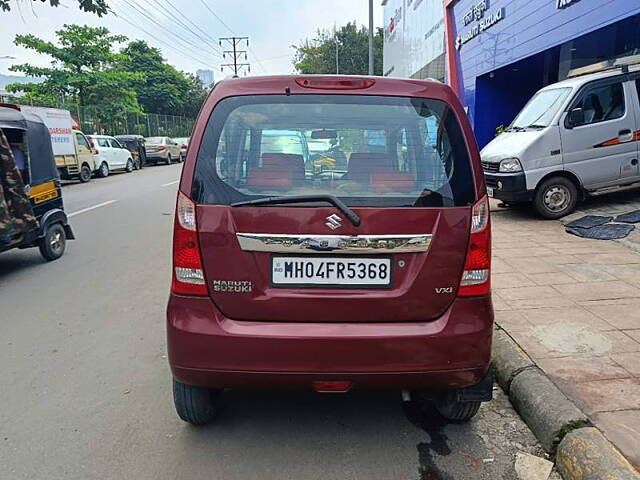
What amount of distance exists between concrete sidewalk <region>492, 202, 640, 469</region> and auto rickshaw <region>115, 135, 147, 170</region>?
21.3 meters

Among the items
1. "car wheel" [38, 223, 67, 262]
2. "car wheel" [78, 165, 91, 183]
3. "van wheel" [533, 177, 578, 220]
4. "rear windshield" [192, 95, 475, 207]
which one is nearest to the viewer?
"rear windshield" [192, 95, 475, 207]

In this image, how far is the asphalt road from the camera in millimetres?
2605

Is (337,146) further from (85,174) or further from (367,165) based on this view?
(85,174)

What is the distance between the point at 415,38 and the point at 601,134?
63.8 ft

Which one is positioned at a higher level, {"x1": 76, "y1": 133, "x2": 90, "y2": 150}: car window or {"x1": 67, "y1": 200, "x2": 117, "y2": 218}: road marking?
{"x1": 76, "y1": 133, "x2": 90, "y2": 150}: car window

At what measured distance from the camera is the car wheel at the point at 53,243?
269 inches

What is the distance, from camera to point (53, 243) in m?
7.03

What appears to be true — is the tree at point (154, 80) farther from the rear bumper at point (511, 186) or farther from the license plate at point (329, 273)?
the license plate at point (329, 273)

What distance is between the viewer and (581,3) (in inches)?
395

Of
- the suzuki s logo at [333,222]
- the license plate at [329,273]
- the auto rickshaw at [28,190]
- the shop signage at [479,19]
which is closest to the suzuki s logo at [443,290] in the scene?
the license plate at [329,273]

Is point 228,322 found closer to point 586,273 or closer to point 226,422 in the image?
point 226,422

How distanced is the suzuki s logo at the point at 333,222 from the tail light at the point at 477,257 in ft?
2.09

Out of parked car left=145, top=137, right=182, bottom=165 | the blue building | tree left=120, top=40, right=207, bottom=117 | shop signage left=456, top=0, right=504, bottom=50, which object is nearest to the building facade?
the blue building

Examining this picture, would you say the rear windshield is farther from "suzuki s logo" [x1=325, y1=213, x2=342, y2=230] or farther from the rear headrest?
"suzuki s logo" [x1=325, y1=213, x2=342, y2=230]
